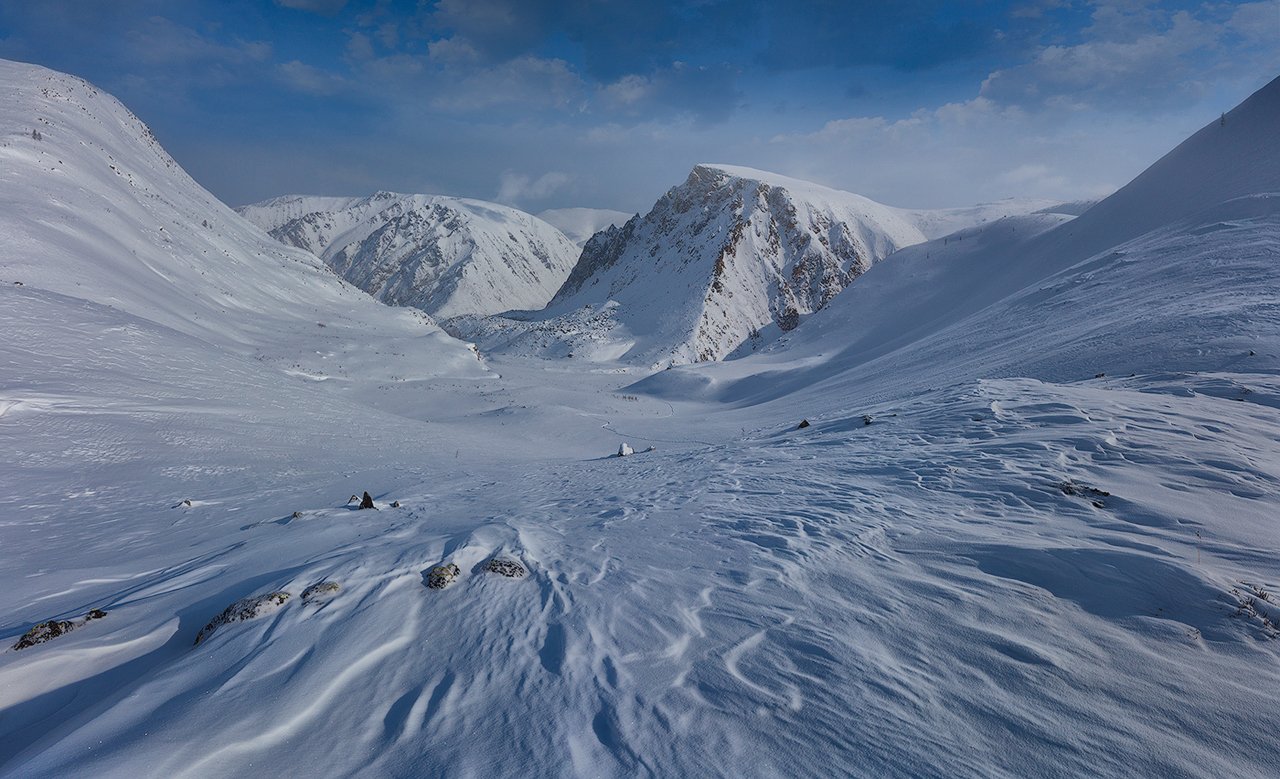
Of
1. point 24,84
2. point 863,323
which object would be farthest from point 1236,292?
point 24,84

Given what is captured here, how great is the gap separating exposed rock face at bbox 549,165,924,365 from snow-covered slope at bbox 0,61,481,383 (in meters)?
44.6

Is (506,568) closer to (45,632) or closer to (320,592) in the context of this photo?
(320,592)

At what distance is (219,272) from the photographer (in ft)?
111

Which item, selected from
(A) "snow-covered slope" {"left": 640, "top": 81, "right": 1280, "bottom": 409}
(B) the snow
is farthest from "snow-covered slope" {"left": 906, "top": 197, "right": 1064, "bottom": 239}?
(B) the snow

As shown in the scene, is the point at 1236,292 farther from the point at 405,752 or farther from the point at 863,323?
the point at 863,323

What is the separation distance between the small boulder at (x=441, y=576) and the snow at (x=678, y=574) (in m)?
0.06

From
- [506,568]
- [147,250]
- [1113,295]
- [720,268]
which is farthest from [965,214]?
[506,568]

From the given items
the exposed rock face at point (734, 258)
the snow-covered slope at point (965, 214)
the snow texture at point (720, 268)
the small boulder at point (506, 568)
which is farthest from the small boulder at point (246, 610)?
the snow-covered slope at point (965, 214)

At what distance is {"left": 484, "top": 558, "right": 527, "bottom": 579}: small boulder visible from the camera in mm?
5621

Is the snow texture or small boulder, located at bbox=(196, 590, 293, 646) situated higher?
the snow texture

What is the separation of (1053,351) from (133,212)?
149ft

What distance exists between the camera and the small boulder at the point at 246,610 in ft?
15.6

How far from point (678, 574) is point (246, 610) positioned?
13.0 ft

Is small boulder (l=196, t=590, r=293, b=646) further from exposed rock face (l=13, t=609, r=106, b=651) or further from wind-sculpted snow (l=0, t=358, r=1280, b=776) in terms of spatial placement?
exposed rock face (l=13, t=609, r=106, b=651)
